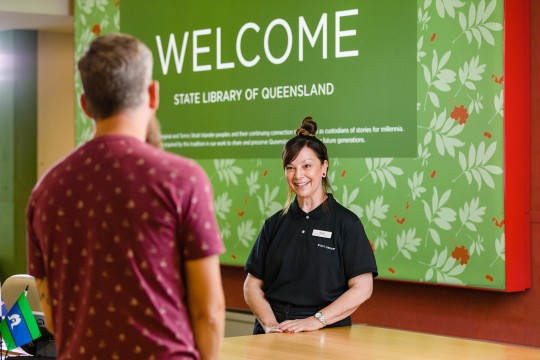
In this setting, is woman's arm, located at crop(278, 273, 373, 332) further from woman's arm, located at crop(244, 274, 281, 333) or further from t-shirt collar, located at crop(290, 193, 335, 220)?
t-shirt collar, located at crop(290, 193, 335, 220)

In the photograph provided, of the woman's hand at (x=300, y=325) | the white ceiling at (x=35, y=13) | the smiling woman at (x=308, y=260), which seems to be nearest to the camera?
the woman's hand at (x=300, y=325)

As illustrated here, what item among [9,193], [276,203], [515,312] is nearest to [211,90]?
[276,203]

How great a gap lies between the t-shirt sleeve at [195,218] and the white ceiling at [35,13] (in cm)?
656

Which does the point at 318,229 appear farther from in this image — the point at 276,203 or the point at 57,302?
the point at 57,302

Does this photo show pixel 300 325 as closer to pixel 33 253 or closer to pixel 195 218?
pixel 33 253

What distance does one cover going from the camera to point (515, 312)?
489 centimetres

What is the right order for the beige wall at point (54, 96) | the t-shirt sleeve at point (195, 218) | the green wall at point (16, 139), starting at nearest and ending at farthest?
the t-shirt sleeve at point (195, 218) < the green wall at point (16, 139) < the beige wall at point (54, 96)

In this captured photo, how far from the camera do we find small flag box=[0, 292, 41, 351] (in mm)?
3240

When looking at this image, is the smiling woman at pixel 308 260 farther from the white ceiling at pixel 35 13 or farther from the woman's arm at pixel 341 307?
the white ceiling at pixel 35 13

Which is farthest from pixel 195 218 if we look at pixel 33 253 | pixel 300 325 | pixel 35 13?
pixel 35 13

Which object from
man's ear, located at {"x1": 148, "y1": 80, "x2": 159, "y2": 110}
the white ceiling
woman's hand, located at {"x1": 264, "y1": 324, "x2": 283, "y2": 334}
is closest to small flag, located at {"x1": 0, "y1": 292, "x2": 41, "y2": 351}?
woman's hand, located at {"x1": 264, "y1": 324, "x2": 283, "y2": 334}

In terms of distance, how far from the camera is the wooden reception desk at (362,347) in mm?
3326

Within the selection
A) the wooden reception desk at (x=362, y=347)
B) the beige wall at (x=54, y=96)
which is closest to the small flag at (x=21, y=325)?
the wooden reception desk at (x=362, y=347)

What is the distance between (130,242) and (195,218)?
14cm
